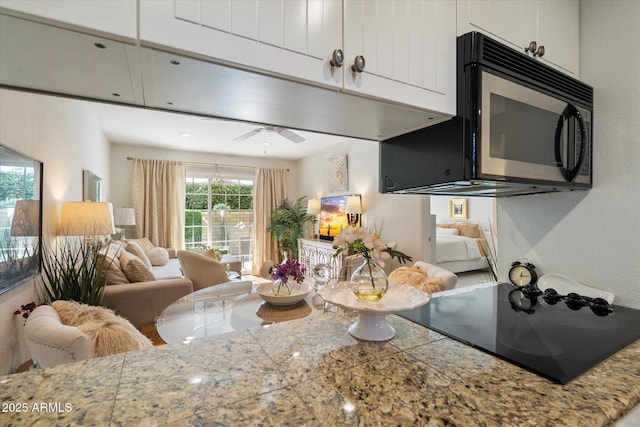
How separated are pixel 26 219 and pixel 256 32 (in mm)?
2006

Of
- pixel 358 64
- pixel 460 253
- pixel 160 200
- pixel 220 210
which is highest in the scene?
pixel 358 64

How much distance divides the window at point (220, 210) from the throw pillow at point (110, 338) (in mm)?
4310

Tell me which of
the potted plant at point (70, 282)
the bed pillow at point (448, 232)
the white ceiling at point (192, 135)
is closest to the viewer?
the potted plant at point (70, 282)

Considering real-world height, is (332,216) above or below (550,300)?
above

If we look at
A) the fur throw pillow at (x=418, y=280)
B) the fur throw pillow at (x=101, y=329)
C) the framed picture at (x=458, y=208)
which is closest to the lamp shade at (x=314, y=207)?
the fur throw pillow at (x=418, y=280)

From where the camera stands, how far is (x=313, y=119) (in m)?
0.90

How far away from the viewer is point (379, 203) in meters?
4.24

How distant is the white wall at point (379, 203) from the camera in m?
3.65

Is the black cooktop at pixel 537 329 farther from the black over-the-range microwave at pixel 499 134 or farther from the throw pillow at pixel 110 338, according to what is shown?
the throw pillow at pixel 110 338

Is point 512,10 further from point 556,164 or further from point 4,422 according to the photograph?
point 4,422

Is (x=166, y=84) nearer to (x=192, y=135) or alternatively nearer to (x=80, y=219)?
(x=80, y=219)

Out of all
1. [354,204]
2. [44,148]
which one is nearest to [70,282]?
[44,148]

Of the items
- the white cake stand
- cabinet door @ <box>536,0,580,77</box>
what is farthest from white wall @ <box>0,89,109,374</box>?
cabinet door @ <box>536,0,580,77</box>

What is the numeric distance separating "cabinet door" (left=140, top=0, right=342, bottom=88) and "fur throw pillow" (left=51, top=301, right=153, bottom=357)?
125 centimetres
